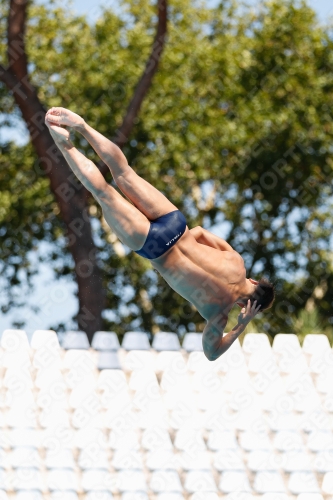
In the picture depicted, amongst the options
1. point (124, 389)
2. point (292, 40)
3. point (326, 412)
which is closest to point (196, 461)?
point (124, 389)

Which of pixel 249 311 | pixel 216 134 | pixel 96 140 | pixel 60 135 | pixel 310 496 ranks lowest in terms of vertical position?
pixel 216 134

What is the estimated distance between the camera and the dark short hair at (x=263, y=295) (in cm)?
457

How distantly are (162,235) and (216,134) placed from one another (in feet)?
31.7

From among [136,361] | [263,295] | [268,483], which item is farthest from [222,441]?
[263,295]

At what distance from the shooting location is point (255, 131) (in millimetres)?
13734

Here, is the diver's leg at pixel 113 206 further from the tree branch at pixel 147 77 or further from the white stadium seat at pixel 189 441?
the tree branch at pixel 147 77

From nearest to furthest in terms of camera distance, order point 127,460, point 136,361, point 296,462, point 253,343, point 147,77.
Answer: point 127,460 < point 296,462 < point 136,361 < point 253,343 < point 147,77

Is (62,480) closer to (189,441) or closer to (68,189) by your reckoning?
(189,441)

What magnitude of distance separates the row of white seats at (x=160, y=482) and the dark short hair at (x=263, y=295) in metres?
3.18

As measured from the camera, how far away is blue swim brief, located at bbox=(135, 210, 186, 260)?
174 inches

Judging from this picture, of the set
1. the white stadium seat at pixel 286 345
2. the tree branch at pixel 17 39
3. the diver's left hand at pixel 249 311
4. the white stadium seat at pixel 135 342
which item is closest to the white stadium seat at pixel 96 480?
the white stadium seat at pixel 135 342

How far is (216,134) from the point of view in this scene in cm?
1384

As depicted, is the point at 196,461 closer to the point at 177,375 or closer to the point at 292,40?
the point at 177,375

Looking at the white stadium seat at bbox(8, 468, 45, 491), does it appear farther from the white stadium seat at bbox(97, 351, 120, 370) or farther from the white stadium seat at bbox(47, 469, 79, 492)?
the white stadium seat at bbox(97, 351, 120, 370)
